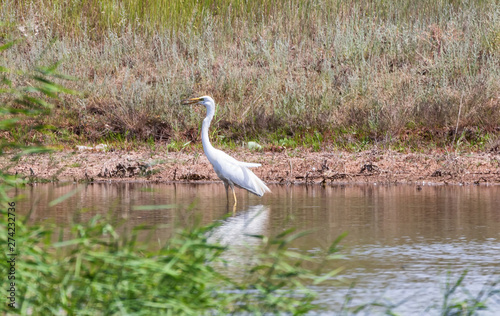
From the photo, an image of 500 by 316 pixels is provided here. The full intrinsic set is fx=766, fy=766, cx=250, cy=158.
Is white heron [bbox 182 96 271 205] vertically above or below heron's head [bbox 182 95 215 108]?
below

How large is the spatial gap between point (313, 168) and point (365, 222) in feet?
10.8

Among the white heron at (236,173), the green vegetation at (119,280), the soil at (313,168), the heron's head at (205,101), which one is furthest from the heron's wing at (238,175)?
the green vegetation at (119,280)

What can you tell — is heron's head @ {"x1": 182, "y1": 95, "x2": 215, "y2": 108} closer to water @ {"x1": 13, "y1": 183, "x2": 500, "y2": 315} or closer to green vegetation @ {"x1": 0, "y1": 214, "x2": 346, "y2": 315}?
water @ {"x1": 13, "y1": 183, "x2": 500, "y2": 315}

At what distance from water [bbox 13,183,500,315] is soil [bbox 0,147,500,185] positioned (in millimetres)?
397

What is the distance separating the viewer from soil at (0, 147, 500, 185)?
10.6 meters

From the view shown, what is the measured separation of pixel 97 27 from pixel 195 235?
510 inches

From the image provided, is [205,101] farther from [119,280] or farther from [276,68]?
[119,280]

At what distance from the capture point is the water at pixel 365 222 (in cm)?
505

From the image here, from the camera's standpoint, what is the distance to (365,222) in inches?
295

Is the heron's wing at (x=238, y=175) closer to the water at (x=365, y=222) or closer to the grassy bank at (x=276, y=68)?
the water at (x=365, y=222)

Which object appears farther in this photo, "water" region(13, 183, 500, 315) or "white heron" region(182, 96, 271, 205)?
"white heron" region(182, 96, 271, 205)

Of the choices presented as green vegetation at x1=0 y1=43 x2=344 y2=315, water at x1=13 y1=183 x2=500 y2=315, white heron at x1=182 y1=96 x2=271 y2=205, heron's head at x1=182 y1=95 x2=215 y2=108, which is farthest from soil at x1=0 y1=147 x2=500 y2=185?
green vegetation at x1=0 y1=43 x2=344 y2=315

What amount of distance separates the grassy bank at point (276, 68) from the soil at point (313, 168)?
2.26ft

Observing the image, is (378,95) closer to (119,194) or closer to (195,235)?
(119,194)
